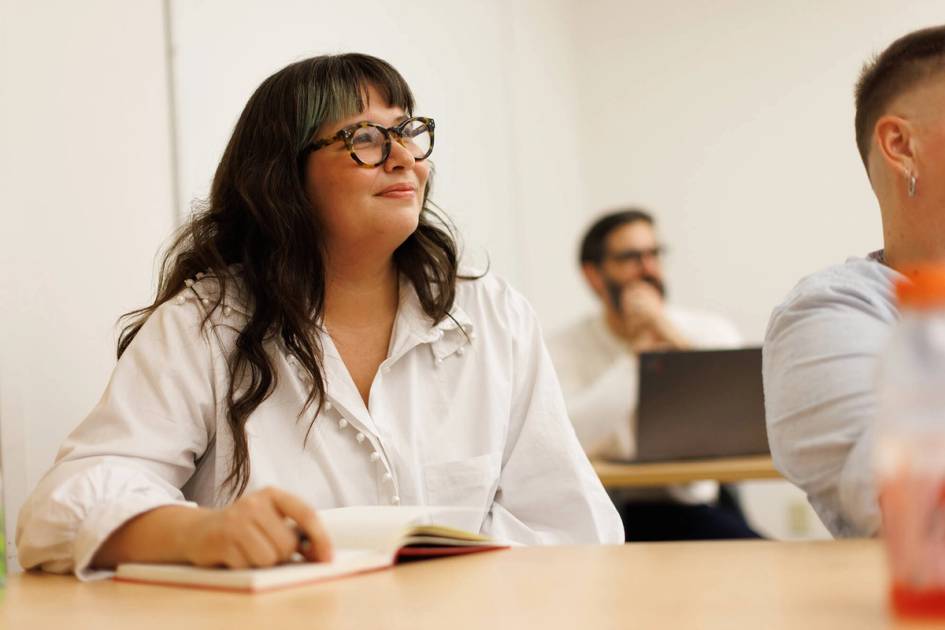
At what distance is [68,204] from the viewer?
2.14m

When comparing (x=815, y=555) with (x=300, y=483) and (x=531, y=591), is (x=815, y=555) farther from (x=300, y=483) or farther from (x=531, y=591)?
(x=300, y=483)

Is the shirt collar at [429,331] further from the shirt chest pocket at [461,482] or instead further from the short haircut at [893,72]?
the short haircut at [893,72]

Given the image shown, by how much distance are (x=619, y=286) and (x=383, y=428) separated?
2486 mm

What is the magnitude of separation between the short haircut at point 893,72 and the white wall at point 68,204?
1401mm

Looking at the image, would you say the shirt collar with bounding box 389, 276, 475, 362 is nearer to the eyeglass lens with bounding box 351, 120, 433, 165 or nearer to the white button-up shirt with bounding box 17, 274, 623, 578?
the white button-up shirt with bounding box 17, 274, 623, 578

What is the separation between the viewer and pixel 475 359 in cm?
180

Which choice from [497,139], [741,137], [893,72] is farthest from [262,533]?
[741,137]

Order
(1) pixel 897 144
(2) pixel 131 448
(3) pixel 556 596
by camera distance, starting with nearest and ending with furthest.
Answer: (3) pixel 556 596, (1) pixel 897 144, (2) pixel 131 448

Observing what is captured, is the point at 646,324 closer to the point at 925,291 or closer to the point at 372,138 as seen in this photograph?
the point at 372,138

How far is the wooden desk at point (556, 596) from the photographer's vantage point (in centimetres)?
83

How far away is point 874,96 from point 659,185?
397 centimetres

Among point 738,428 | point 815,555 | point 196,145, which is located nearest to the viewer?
point 815,555

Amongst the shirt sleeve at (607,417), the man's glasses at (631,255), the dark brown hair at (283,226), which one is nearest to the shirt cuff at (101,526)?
the dark brown hair at (283,226)

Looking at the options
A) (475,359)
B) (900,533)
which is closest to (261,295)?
(475,359)
